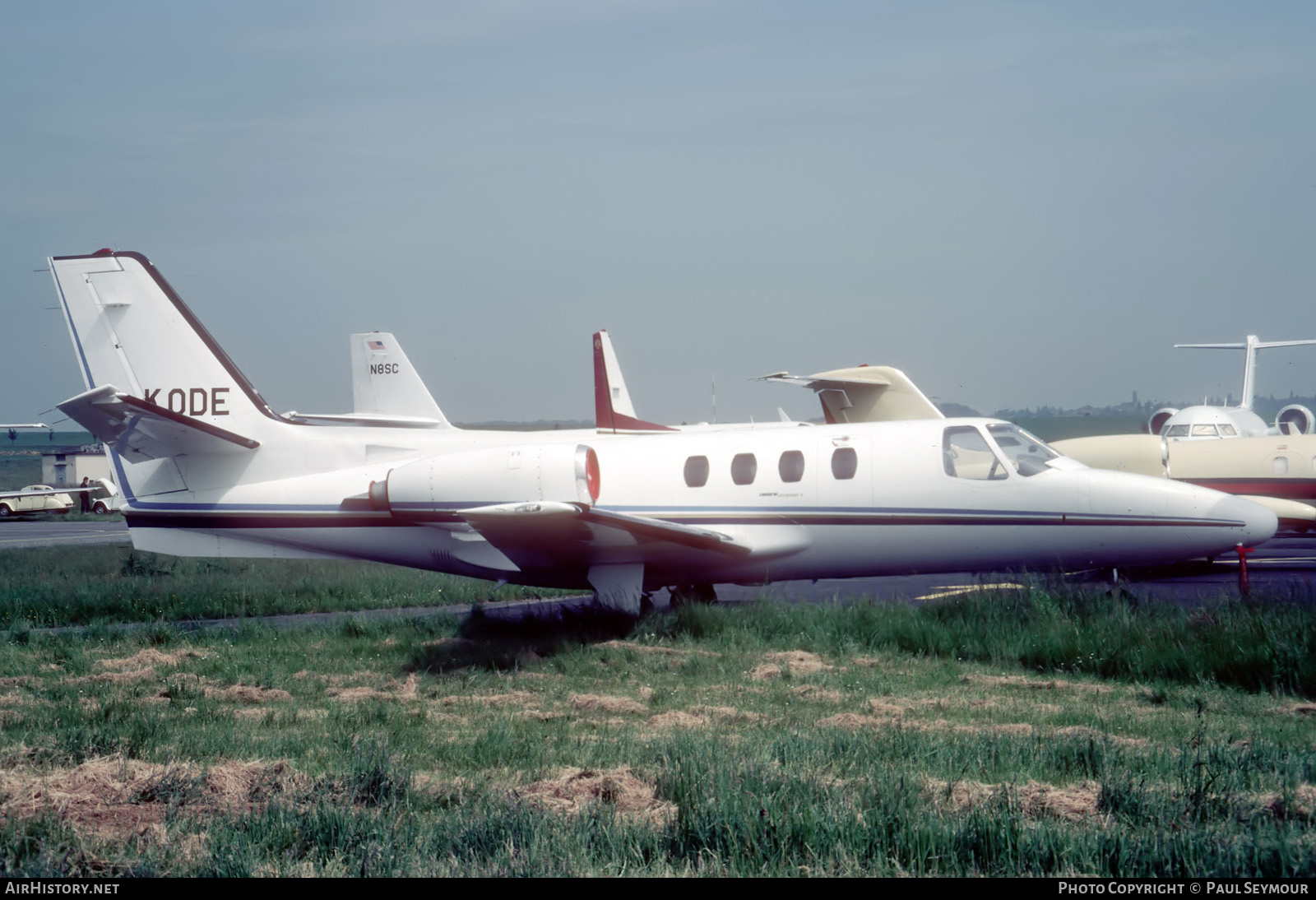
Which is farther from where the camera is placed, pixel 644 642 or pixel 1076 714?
pixel 644 642

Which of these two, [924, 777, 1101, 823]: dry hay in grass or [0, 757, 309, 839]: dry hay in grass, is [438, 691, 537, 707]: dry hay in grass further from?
[924, 777, 1101, 823]: dry hay in grass

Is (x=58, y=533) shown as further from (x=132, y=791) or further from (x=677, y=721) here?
(x=132, y=791)

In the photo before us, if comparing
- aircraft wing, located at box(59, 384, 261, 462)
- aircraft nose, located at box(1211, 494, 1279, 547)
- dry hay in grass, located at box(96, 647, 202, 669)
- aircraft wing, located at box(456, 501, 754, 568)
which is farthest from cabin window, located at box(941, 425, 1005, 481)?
aircraft wing, located at box(59, 384, 261, 462)

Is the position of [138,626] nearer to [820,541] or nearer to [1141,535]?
[820,541]

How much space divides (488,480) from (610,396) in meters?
23.2

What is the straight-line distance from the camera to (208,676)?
36.7ft

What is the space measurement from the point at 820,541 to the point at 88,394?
9.08 metres

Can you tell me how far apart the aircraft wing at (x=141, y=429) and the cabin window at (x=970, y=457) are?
370 inches

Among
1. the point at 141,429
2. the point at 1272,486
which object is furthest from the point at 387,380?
the point at 1272,486

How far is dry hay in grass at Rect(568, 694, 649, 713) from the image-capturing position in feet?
30.2

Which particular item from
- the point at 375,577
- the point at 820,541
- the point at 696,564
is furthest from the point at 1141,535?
the point at 375,577

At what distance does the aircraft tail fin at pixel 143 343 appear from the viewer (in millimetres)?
15281

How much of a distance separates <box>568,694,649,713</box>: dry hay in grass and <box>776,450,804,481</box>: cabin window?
205 inches

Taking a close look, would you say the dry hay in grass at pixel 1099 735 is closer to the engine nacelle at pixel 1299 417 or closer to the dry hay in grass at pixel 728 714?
the dry hay in grass at pixel 728 714
